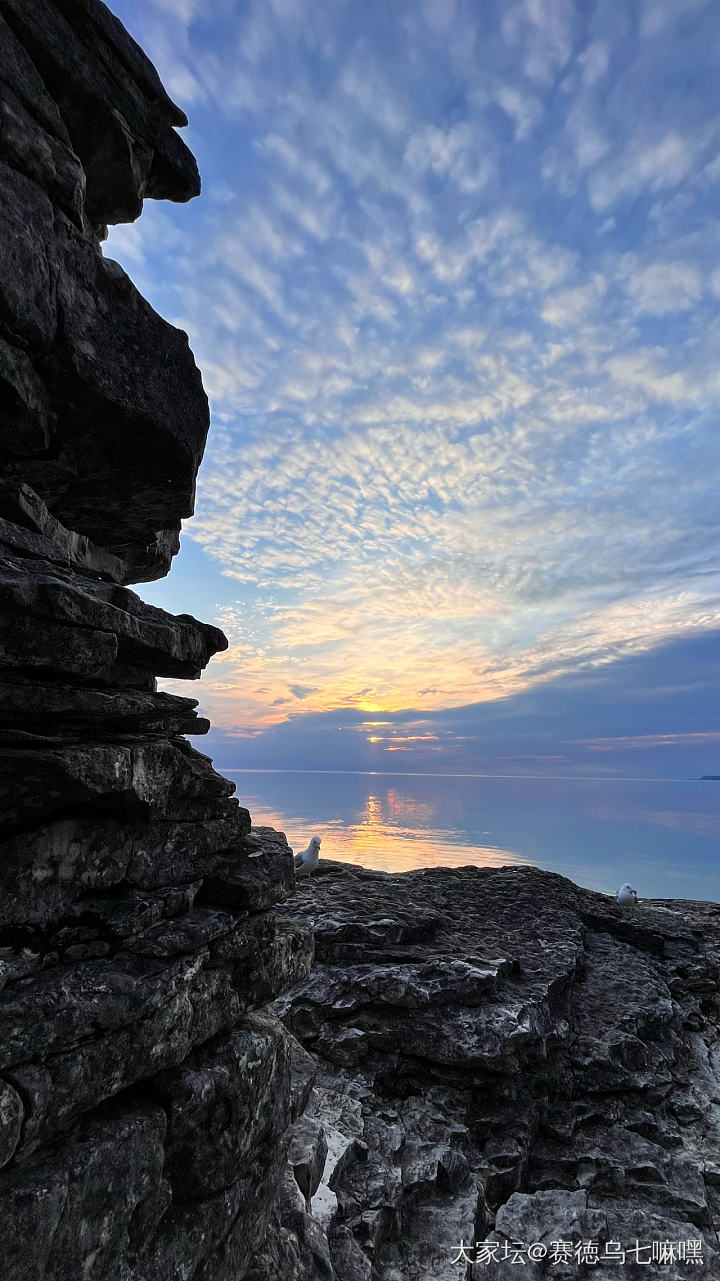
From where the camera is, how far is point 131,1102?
26.8 ft

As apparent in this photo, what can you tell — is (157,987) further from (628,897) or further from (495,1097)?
(628,897)

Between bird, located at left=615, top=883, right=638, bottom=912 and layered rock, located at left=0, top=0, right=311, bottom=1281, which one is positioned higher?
layered rock, located at left=0, top=0, right=311, bottom=1281

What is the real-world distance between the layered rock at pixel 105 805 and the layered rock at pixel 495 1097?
348 cm

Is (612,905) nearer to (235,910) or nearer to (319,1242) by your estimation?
(319,1242)

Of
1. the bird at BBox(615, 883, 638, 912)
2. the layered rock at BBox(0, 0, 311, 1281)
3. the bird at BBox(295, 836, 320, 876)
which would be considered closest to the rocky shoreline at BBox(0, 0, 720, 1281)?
the layered rock at BBox(0, 0, 311, 1281)

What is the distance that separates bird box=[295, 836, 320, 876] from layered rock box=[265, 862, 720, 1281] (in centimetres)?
116

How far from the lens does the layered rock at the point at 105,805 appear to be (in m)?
7.20

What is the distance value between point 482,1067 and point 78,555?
15.7m

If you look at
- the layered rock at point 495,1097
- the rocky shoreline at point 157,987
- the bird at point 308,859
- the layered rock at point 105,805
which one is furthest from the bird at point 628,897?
the layered rock at point 105,805

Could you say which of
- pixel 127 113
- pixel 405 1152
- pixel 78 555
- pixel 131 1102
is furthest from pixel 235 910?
pixel 127 113

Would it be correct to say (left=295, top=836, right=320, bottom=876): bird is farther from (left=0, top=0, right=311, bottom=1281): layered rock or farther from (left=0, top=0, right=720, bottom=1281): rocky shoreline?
(left=0, top=0, right=311, bottom=1281): layered rock

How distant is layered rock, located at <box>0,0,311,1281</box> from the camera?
7203mm

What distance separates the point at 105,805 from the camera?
858cm

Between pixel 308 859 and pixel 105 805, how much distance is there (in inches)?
623
